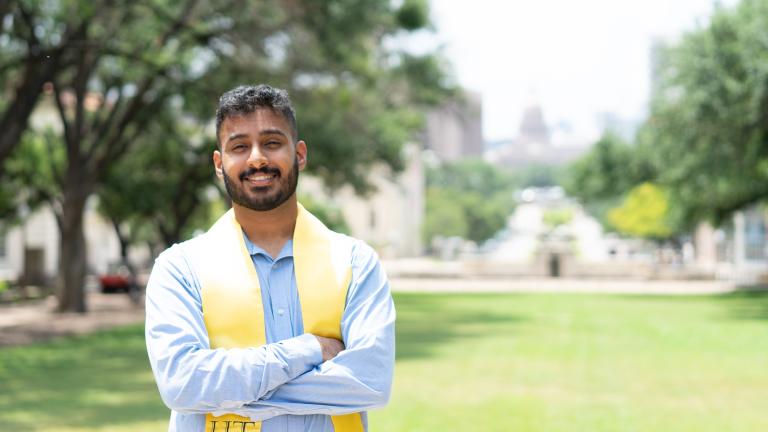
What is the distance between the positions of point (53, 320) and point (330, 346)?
24.2m

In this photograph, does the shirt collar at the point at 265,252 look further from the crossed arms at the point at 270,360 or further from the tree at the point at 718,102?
the tree at the point at 718,102

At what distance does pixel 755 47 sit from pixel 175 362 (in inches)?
944

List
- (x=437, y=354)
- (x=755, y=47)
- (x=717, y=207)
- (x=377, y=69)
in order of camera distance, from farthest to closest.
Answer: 1. (x=717, y=207)
2. (x=377, y=69)
3. (x=755, y=47)
4. (x=437, y=354)

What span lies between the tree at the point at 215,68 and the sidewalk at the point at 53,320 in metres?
1.07

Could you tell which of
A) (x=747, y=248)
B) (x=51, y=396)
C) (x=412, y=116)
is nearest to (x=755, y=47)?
(x=412, y=116)

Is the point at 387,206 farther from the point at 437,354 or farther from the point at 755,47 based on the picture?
the point at 437,354

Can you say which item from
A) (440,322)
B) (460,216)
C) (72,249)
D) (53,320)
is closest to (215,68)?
(72,249)

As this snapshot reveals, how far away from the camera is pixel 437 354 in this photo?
1709 centimetres

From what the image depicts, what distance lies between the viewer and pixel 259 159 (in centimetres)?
298

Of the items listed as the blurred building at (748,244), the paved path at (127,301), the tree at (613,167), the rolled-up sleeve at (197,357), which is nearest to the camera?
the rolled-up sleeve at (197,357)

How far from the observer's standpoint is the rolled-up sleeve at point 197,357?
2.90m

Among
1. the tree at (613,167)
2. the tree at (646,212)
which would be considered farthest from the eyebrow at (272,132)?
the tree at (646,212)

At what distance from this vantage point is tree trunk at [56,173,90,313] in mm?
26781

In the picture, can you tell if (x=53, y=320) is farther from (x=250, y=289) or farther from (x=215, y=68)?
(x=250, y=289)
